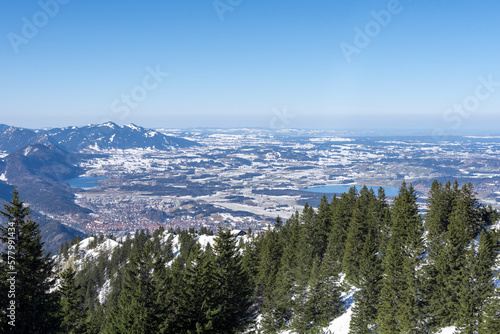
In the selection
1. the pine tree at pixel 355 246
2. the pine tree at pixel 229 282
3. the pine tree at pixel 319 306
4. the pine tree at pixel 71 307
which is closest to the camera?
the pine tree at pixel 229 282

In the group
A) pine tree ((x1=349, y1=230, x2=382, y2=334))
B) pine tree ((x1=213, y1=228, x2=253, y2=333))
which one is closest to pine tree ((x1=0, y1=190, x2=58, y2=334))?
pine tree ((x1=213, y1=228, x2=253, y2=333))

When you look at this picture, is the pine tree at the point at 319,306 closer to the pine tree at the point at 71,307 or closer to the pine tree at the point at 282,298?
the pine tree at the point at 282,298

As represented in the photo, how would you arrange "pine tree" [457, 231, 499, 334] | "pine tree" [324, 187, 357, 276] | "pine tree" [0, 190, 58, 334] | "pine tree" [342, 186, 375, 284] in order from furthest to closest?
1. "pine tree" [324, 187, 357, 276]
2. "pine tree" [342, 186, 375, 284]
3. "pine tree" [457, 231, 499, 334]
4. "pine tree" [0, 190, 58, 334]

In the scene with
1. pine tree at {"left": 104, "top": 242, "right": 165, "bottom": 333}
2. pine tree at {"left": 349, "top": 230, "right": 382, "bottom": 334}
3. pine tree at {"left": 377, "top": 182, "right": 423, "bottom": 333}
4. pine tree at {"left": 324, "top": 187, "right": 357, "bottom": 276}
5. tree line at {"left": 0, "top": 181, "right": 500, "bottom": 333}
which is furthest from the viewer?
pine tree at {"left": 324, "top": 187, "right": 357, "bottom": 276}

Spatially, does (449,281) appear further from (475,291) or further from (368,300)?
(368,300)

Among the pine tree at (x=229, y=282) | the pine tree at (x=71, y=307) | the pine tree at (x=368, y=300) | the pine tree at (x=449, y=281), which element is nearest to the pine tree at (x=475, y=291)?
the pine tree at (x=449, y=281)

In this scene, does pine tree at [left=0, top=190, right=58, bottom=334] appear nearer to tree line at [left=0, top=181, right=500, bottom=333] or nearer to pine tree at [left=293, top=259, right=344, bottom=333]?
tree line at [left=0, top=181, right=500, bottom=333]
